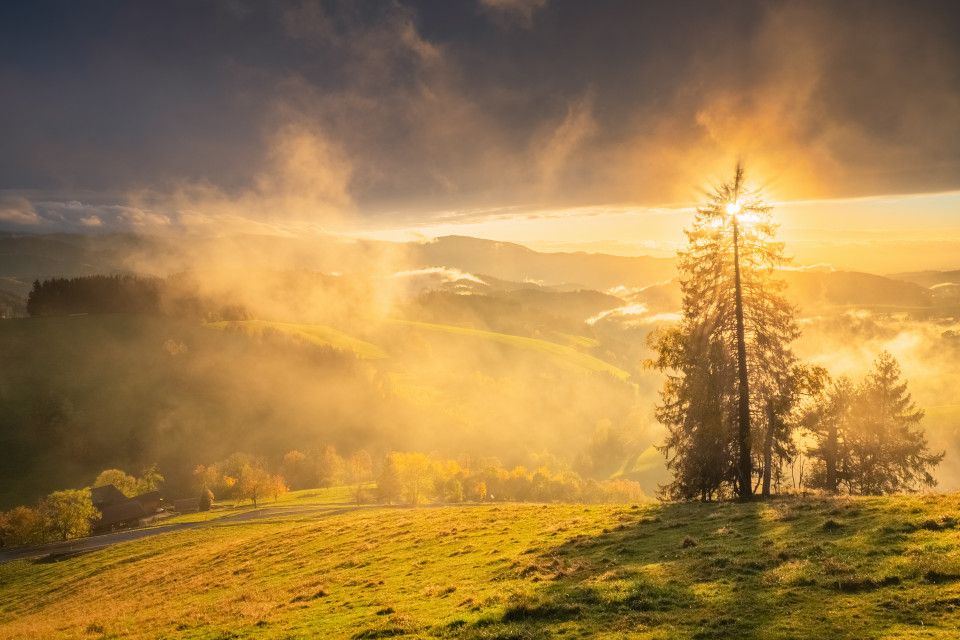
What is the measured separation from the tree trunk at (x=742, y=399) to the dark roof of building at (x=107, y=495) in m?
130

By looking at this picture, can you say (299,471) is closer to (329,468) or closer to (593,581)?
(329,468)

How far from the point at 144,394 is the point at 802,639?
208002 mm

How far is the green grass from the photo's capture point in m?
13.1

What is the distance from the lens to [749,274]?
101 feet

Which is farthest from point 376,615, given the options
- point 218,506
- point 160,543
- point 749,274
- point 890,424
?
point 218,506

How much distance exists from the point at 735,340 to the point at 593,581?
62.9 feet

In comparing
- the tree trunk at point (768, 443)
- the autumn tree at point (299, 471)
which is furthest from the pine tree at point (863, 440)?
the autumn tree at point (299, 471)

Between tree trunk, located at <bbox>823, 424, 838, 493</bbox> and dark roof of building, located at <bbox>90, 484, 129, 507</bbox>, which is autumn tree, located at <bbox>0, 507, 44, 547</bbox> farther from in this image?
tree trunk, located at <bbox>823, 424, 838, 493</bbox>

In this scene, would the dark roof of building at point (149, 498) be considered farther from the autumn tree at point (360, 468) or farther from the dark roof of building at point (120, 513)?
the autumn tree at point (360, 468)

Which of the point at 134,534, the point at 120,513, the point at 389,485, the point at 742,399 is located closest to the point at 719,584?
the point at 742,399

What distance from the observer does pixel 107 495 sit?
116750 mm

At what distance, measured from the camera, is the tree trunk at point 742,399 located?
29.7 metres

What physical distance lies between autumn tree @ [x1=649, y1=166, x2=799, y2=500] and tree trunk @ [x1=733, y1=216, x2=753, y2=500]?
2.1 inches

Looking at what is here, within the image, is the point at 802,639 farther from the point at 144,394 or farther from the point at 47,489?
the point at 144,394
